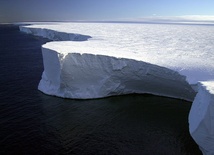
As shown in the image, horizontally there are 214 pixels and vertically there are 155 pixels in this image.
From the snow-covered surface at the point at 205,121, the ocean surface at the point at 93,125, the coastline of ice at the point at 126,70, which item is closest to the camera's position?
the snow-covered surface at the point at 205,121

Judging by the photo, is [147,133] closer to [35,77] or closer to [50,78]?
[50,78]

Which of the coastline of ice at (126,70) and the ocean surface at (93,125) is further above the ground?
the coastline of ice at (126,70)

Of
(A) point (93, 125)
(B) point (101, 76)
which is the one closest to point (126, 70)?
(B) point (101, 76)

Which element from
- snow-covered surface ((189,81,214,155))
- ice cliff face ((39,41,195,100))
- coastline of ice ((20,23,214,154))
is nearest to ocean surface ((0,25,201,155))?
ice cliff face ((39,41,195,100))

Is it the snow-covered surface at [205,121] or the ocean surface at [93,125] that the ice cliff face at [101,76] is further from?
the snow-covered surface at [205,121]

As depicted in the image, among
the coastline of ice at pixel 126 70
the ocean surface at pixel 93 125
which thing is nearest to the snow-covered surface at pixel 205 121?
the ocean surface at pixel 93 125

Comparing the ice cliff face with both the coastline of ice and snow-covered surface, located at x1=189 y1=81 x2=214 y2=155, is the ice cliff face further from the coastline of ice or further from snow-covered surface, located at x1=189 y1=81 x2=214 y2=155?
snow-covered surface, located at x1=189 y1=81 x2=214 y2=155

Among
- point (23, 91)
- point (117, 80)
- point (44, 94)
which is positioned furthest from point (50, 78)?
point (117, 80)
